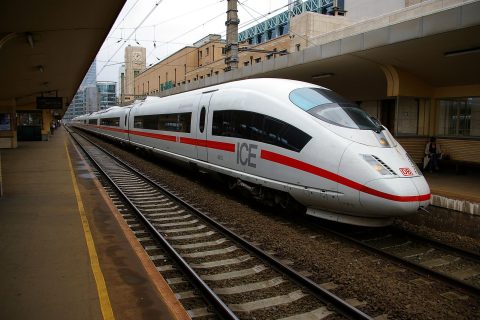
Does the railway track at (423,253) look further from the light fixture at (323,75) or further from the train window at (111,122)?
the train window at (111,122)

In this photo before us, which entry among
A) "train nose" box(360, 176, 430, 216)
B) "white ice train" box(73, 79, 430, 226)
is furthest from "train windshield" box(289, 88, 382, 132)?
"train nose" box(360, 176, 430, 216)

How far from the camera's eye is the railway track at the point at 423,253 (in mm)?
5574

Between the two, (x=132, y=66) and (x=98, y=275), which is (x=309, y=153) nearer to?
(x=98, y=275)

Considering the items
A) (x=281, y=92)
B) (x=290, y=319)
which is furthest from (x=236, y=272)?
(x=281, y=92)

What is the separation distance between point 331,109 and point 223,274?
3.56 meters

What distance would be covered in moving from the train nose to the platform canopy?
4762mm

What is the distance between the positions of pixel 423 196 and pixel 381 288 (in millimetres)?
1992

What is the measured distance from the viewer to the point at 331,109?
752 cm

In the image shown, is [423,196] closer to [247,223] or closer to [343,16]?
[247,223]

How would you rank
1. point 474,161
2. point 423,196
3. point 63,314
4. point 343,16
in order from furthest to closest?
point 343,16, point 474,161, point 423,196, point 63,314

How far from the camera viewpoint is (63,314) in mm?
3793

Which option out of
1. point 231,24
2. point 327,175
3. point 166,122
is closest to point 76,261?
point 327,175

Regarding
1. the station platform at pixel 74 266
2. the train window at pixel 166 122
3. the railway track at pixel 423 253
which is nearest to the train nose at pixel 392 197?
the railway track at pixel 423 253

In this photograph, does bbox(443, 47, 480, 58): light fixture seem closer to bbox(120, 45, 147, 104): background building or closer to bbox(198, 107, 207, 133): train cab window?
bbox(198, 107, 207, 133): train cab window
